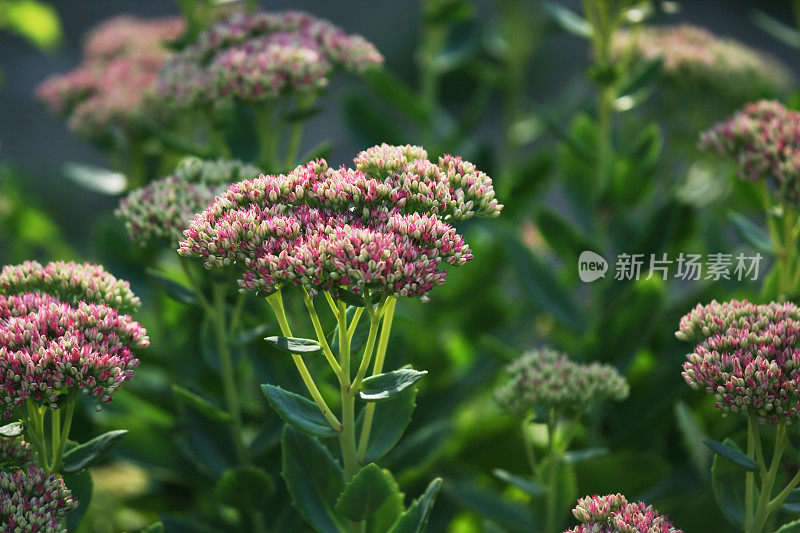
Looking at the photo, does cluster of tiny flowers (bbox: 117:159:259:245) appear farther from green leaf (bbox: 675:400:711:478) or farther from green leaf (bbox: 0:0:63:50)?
green leaf (bbox: 0:0:63:50)

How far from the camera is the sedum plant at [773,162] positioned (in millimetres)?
1475

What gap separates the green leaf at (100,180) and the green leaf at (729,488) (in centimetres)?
133

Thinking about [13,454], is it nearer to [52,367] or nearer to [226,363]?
[52,367]

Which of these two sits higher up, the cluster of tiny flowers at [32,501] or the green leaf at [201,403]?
the cluster of tiny flowers at [32,501]

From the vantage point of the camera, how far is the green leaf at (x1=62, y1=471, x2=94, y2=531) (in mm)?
1225

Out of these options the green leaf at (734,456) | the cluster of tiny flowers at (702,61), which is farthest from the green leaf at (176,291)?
the cluster of tiny flowers at (702,61)

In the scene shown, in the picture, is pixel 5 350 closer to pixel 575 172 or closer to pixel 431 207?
pixel 431 207

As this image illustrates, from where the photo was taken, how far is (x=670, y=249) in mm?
1874

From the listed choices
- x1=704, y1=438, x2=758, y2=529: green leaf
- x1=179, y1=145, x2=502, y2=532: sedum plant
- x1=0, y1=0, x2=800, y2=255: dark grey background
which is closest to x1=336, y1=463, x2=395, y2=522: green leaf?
x1=179, y1=145, x2=502, y2=532: sedum plant

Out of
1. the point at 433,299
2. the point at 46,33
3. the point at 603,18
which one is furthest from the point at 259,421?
the point at 46,33

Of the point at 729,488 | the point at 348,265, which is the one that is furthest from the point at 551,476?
the point at 348,265

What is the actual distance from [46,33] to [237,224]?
1.75 meters

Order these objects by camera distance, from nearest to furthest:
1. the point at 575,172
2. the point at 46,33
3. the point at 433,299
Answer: the point at 575,172 < the point at 433,299 < the point at 46,33

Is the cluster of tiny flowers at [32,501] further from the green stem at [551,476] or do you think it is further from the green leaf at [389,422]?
the green stem at [551,476]
